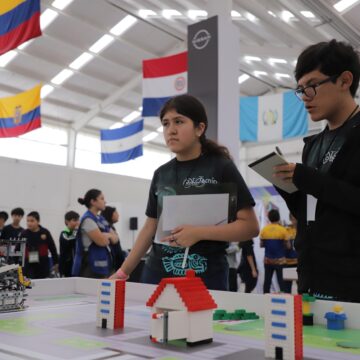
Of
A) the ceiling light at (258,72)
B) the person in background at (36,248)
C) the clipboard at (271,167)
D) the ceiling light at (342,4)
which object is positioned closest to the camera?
the clipboard at (271,167)

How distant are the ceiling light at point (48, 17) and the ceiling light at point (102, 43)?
2.90 ft

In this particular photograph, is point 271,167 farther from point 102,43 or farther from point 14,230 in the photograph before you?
point 102,43

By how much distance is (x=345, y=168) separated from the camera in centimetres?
97

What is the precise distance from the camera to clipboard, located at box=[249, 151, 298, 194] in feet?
2.91

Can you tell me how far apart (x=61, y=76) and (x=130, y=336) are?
825 cm

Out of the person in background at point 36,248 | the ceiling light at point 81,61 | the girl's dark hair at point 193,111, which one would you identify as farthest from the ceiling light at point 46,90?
the girl's dark hair at point 193,111

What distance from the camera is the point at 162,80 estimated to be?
15.8 ft

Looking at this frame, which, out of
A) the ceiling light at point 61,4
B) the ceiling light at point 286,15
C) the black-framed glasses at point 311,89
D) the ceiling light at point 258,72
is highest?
the ceiling light at point 258,72

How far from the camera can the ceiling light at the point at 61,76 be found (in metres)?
8.26

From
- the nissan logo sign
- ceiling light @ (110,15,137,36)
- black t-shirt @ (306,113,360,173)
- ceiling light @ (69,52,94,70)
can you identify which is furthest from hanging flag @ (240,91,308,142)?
black t-shirt @ (306,113,360,173)

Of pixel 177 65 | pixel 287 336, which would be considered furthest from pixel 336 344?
pixel 177 65

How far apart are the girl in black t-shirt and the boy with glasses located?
0.59 feet

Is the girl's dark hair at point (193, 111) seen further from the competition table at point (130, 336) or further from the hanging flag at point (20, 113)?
the hanging flag at point (20, 113)

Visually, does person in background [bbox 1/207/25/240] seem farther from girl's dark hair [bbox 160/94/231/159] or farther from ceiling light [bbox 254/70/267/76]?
ceiling light [bbox 254/70/267/76]
